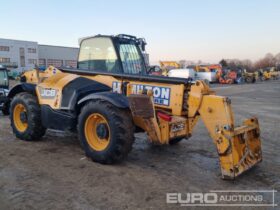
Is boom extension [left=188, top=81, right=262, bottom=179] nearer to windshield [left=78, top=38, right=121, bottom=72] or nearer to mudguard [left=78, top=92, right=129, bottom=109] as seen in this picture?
mudguard [left=78, top=92, right=129, bottom=109]

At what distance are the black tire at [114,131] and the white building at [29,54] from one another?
217ft

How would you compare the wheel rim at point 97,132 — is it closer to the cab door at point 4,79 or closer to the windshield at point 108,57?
the windshield at point 108,57

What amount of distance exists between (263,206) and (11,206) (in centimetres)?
310

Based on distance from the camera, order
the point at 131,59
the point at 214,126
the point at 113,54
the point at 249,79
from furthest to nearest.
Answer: the point at 249,79, the point at 131,59, the point at 113,54, the point at 214,126

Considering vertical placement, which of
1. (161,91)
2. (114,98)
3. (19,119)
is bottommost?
(19,119)

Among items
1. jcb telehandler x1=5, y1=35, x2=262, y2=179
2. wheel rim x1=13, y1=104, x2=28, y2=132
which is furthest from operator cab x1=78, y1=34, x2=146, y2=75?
wheel rim x1=13, y1=104, x2=28, y2=132

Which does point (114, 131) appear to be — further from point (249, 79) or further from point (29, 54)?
point (29, 54)

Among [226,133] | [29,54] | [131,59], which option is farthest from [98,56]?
[29,54]

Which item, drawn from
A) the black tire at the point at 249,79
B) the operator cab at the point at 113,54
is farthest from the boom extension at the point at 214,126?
the black tire at the point at 249,79

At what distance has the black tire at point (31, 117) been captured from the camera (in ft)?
21.6

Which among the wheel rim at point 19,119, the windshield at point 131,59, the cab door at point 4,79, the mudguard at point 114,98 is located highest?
the windshield at point 131,59

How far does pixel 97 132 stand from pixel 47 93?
5.58 feet

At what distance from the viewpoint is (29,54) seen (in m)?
78.3

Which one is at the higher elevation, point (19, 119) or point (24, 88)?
point (24, 88)
